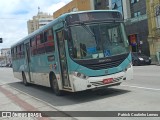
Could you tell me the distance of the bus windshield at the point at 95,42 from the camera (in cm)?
1109

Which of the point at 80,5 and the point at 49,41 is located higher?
the point at 80,5

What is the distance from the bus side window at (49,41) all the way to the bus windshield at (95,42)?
78.1 inches

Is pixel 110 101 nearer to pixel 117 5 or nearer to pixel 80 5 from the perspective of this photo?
pixel 117 5

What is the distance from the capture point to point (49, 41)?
13.4m

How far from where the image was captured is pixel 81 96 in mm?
12672

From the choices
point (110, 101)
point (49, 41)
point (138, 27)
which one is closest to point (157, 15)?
point (138, 27)

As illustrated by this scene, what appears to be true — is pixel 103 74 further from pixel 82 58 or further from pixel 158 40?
pixel 158 40

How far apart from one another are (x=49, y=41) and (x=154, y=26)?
26.0 meters

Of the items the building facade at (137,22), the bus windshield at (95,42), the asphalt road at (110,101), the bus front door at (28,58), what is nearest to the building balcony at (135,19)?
the building facade at (137,22)

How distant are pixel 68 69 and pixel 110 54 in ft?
5.06

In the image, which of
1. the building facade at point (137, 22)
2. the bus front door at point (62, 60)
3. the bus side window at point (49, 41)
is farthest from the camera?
the building facade at point (137, 22)

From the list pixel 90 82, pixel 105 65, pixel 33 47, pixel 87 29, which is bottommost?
pixel 90 82

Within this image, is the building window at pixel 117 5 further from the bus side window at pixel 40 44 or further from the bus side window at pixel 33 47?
the bus side window at pixel 40 44

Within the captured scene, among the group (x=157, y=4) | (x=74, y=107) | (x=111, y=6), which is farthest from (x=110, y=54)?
(x=111, y=6)
